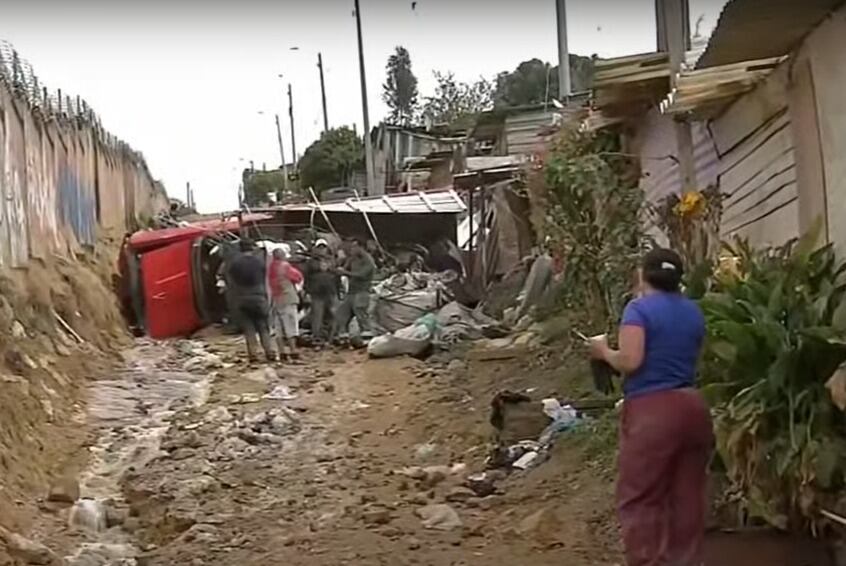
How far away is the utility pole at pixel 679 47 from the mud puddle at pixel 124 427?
485cm

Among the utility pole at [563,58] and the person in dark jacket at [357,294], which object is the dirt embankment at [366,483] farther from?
the utility pole at [563,58]

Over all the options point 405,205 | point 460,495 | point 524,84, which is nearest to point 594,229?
point 460,495

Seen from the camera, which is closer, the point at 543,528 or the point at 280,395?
the point at 543,528

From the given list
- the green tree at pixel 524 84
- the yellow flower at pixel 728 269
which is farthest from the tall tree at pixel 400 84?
the yellow flower at pixel 728 269

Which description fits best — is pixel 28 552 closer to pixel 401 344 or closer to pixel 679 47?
pixel 679 47

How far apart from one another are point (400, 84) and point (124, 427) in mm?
50608

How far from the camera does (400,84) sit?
6000 cm

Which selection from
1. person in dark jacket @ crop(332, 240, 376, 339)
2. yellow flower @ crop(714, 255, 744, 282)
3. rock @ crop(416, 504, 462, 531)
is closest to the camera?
yellow flower @ crop(714, 255, 744, 282)

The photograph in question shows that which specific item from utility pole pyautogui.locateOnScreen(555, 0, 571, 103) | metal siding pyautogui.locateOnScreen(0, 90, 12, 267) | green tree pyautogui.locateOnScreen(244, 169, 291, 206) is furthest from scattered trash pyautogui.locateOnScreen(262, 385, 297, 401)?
green tree pyautogui.locateOnScreen(244, 169, 291, 206)

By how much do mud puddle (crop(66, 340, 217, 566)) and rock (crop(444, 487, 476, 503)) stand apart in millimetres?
1984

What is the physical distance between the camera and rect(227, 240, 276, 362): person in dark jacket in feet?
46.1

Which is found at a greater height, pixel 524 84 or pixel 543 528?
pixel 524 84

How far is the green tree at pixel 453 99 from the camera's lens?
157ft

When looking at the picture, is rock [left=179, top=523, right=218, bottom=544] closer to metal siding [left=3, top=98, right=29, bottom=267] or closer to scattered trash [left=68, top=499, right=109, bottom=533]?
scattered trash [left=68, top=499, right=109, bottom=533]
